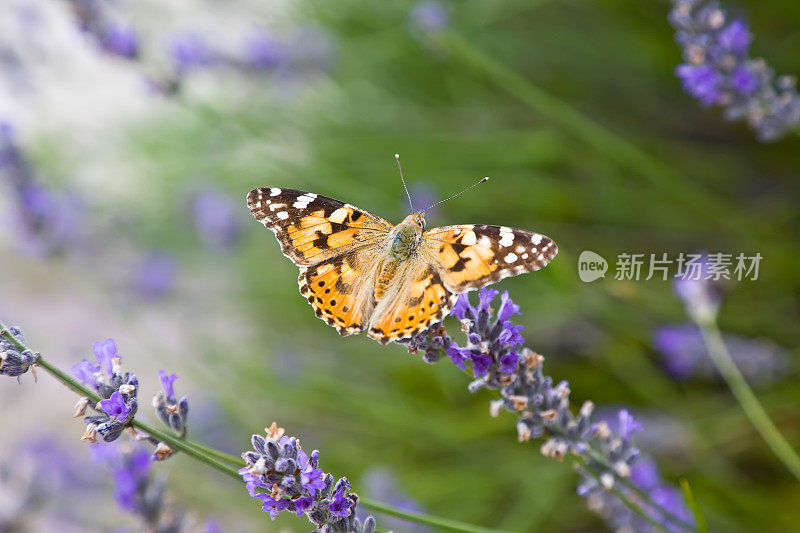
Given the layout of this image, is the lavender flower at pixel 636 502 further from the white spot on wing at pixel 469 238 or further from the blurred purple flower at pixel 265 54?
the blurred purple flower at pixel 265 54

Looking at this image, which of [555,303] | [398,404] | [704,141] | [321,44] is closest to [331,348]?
[398,404]

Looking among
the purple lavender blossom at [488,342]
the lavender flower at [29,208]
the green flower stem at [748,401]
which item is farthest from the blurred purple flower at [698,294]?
the lavender flower at [29,208]

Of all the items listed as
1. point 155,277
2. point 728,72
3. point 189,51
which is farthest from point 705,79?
point 155,277

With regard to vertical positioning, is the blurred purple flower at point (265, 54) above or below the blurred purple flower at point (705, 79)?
above

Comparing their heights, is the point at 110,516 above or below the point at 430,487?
below

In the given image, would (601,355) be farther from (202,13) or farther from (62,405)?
(62,405)

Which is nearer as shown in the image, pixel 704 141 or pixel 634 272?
pixel 634 272

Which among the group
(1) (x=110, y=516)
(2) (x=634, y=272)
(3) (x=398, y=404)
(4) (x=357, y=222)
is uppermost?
(2) (x=634, y=272)
